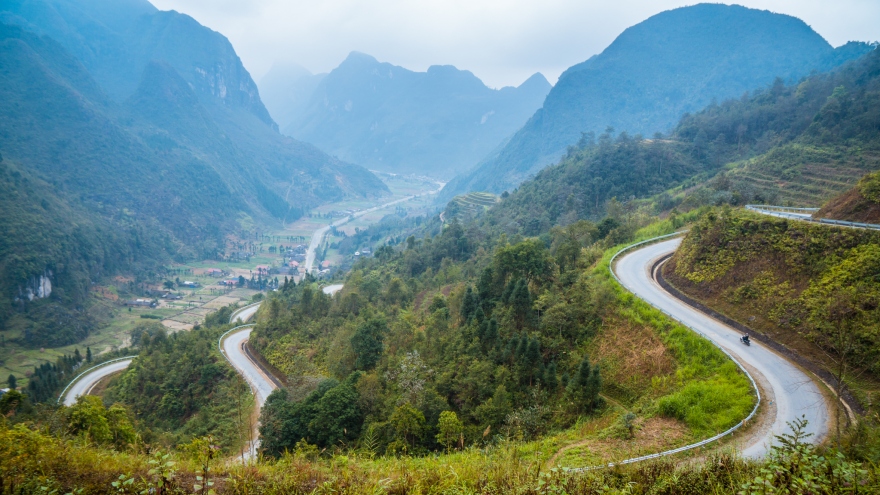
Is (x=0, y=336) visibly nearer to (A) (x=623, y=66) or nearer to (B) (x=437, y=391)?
(B) (x=437, y=391)

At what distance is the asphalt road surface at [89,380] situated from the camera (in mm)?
42206

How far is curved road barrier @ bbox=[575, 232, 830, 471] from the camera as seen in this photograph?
400 inches

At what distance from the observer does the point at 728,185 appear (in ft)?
142

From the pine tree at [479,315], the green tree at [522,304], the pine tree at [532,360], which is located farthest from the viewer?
the pine tree at [479,315]

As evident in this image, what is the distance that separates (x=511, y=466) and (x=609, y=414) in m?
9.22

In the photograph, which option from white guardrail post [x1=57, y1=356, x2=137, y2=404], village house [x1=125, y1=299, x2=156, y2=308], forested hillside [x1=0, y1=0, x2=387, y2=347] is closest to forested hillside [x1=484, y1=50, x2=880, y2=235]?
white guardrail post [x1=57, y1=356, x2=137, y2=404]

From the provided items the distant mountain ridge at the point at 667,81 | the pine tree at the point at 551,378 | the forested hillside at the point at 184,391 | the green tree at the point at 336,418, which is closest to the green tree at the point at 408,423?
the green tree at the point at 336,418

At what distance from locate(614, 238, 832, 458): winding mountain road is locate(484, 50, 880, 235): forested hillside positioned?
24506 millimetres

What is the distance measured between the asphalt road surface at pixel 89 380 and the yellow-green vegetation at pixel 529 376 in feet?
96.9

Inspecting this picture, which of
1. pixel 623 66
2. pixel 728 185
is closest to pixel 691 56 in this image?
pixel 623 66

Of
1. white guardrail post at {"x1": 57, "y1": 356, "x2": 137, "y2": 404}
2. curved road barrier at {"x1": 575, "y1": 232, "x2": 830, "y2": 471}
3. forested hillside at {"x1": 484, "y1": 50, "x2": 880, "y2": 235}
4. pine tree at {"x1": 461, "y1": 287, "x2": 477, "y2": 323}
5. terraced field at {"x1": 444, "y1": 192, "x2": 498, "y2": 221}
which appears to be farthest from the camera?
terraced field at {"x1": 444, "y1": 192, "x2": 498, "y2": 221}

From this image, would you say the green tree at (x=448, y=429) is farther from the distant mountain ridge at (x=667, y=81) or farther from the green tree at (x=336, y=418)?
the distant mountain ridge at (x=667, y=81)

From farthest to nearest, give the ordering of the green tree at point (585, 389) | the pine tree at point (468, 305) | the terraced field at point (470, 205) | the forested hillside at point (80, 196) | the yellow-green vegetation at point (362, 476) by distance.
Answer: the terraced field at point (470, 205), the forested hillside at point (80, 196), the pine tree at point (468, 305), the green tree at point (585, 389), the yellow-green vegetation at point (362, 476)

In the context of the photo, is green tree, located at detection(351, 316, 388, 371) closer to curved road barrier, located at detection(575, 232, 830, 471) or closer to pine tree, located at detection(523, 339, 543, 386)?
pine tree, located at detection(523, 339, 543, 386)
